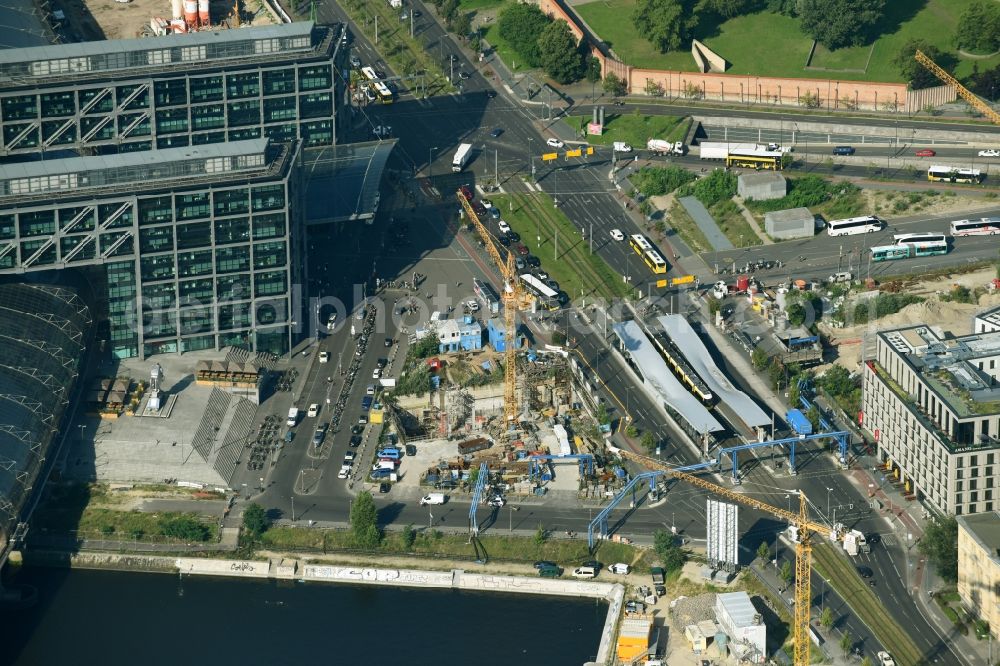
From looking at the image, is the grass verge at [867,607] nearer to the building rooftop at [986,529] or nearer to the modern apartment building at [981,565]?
the modern apartment building at [981,565]

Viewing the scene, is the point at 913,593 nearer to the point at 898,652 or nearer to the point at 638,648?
the point at 898,652

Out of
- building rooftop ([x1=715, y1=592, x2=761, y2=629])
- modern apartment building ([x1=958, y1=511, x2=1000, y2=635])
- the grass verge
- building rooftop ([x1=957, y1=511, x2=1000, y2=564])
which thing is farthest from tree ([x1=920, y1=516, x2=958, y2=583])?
building rooftop ([x1=715, y1=592, x2=761, y2=629])

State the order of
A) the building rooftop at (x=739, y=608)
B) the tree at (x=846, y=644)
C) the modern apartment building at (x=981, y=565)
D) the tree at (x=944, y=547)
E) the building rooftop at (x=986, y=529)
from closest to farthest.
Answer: the tree at (x=846, y=644)
the modern apartment building at (x=981, y=565)
the building rooftop at (x=986, y=529)
the building rooftop at (x=739, y=608)
the tree at (x=944, y=547)

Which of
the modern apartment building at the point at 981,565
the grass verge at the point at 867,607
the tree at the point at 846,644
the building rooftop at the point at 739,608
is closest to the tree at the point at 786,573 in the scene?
the grass verge at the point at 867,607

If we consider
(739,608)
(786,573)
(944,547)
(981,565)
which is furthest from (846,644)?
(944,547)

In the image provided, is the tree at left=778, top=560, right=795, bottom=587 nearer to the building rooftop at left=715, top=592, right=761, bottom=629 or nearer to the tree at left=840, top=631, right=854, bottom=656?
the building rooftop at left=715, top=592, right=761, bottom=629
